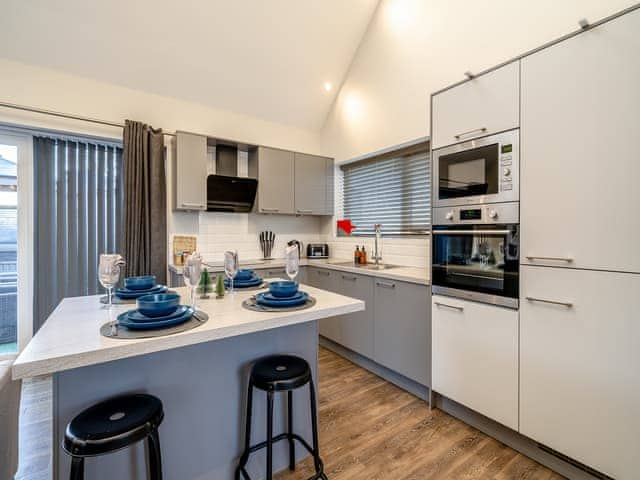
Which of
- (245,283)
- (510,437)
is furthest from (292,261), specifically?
(510,437)

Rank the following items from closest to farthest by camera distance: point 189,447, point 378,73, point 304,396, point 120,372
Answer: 1. point 120,372
2. point 189,447
3. point 304,396
4. point 378,73

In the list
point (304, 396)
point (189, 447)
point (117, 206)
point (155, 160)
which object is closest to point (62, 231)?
point (117, 206)

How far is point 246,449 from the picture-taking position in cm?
140

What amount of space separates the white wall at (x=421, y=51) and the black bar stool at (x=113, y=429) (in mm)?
2719

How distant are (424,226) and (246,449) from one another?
2.32 m

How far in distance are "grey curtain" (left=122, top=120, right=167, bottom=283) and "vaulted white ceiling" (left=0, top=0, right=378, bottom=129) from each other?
0.56 m

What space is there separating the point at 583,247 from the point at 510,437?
3.91ft

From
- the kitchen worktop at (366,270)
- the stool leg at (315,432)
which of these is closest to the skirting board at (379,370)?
the kitchen worktop at (366,270)

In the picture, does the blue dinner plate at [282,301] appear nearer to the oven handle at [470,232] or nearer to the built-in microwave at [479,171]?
the oven handle at [470,232]

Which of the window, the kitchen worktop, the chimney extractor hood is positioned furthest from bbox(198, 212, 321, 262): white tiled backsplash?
the window

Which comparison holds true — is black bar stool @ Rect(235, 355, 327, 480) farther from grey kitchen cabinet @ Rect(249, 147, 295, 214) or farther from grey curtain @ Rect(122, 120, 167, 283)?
grey kitchen cabinet @ Rect(249, 147, 295, 214)

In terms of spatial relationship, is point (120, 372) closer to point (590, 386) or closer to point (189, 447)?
point (189, 447)

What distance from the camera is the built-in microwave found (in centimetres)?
173

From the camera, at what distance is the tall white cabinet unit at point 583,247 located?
4.41ft
